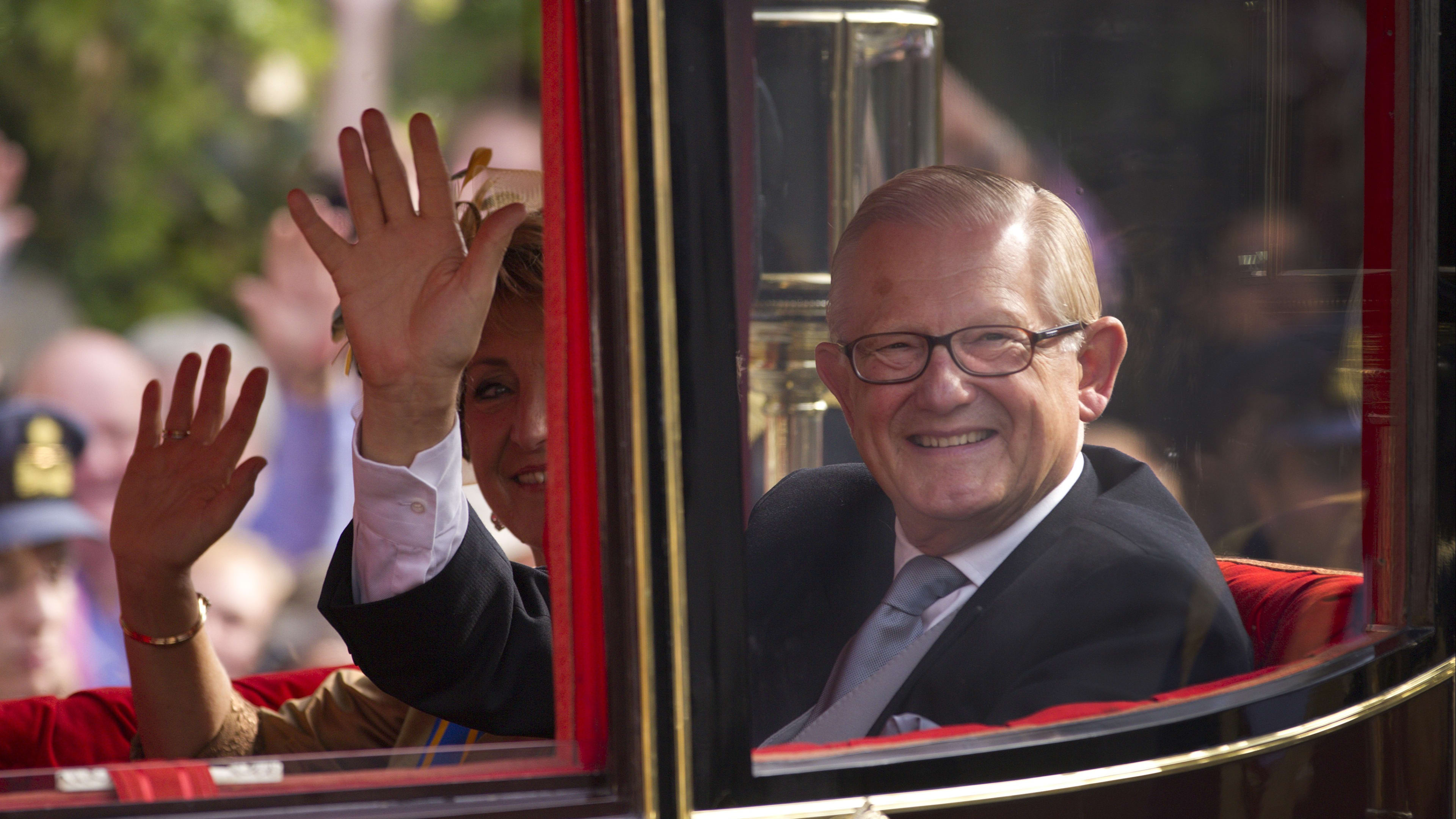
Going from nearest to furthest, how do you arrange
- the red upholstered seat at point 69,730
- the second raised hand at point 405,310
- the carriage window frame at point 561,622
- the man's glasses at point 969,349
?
the carriage window frame at point 561,622 < the man's glasses at point 969,349 < the second raised hand at point 405,310 < the red upholstered seat at point 69,730

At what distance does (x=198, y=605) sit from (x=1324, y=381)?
5.81ft

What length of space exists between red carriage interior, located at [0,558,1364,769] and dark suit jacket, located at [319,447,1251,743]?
22 millimetres

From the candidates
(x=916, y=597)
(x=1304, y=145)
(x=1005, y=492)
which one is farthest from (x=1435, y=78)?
(x=916, y=597)

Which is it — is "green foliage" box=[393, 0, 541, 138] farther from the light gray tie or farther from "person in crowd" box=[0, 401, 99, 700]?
the light gray tie

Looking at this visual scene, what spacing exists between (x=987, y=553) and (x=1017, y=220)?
435 mm

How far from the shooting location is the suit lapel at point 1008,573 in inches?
58.8

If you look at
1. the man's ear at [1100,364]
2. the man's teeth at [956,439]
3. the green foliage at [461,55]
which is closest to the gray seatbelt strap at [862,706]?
the man's teeth at [956,439]

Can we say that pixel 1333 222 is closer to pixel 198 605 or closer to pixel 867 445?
pixel 867 445

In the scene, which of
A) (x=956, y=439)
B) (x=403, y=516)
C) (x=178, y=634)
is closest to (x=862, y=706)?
(x=956, y=439)

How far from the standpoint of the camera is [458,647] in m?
1.68

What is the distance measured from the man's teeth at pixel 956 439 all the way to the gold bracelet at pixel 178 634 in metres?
1.22

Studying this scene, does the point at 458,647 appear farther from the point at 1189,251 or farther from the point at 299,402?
the point at 1189,251

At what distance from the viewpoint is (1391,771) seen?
163 centimetres

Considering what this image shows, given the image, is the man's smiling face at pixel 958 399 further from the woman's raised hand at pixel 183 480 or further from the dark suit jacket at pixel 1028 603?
the woman's raised hand at pixel 183 480
